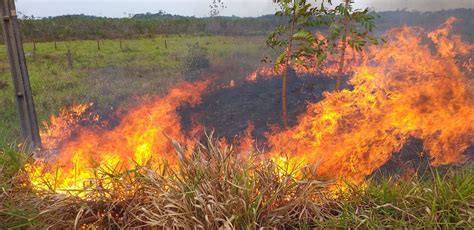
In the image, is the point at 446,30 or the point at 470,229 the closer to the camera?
the point at 470,229

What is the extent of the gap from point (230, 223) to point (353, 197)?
1274mm

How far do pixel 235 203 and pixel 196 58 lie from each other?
12.8ft

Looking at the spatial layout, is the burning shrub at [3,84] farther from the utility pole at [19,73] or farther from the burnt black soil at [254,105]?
the burnt black soil at [254,105]

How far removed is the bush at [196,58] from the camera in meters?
6.60

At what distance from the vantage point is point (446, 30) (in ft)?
19.1

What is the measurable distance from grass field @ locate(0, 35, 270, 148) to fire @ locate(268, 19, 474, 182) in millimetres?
1528

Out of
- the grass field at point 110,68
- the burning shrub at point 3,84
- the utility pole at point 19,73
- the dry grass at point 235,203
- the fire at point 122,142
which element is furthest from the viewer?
the burning shrub at point 3,84

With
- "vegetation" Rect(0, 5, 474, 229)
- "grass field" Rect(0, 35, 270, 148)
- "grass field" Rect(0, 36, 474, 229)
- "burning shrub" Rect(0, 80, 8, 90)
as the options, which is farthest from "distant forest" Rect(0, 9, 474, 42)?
"grass field" Rect(0, 36, 474, 229)

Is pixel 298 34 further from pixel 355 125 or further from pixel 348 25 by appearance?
pixel 355 125

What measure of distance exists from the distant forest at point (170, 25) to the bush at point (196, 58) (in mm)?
271

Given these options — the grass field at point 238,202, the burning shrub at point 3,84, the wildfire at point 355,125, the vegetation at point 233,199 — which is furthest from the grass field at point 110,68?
the grass field at point 238,202

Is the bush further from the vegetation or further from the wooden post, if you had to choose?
the vegetation

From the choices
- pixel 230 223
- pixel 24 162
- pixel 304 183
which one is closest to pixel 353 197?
pixel 304 183

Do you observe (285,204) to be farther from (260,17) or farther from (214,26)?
(214,26)
